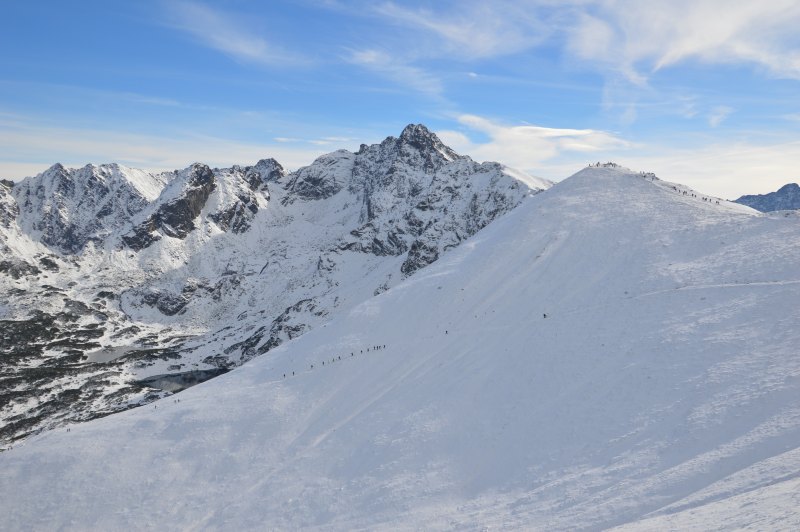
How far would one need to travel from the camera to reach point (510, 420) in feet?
112

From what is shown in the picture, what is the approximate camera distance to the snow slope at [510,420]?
25328mm

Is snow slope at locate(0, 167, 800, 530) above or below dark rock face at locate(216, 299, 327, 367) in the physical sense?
above

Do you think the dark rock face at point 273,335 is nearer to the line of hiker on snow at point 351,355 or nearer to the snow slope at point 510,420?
the snow slope at point 510,420

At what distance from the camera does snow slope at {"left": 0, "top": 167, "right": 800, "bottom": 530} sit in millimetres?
25328

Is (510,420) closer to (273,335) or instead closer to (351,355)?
(351,355)

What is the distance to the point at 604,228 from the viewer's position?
63562mm

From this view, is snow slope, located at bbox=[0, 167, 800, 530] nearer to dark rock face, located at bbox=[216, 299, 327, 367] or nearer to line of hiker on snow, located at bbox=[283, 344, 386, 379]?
line of hiker on snow, located at bbox=[283, 344, 386, 379]

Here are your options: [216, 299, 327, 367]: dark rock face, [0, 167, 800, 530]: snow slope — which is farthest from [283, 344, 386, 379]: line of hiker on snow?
[216, 299, 327, 367]: dark rock face

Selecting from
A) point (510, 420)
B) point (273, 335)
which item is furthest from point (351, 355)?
point (273, 335)

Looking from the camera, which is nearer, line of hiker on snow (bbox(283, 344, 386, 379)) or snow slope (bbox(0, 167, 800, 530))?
snow slope (bbox(0, 167, 800, 530))

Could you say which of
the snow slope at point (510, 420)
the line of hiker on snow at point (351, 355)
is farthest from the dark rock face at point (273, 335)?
the line of hiker on snow at point (351, 355)

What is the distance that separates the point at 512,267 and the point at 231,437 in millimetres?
37321

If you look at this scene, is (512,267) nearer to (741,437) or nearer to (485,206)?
(741,437)

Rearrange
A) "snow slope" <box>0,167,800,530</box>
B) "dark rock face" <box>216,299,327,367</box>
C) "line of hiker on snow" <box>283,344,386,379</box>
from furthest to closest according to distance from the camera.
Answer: "dark rock face" <box>216,299,327,367</box>, "line of hiker on snow" <box>283,344,386,379</box>, "snow slope" <box>0,167,800,530</box>
